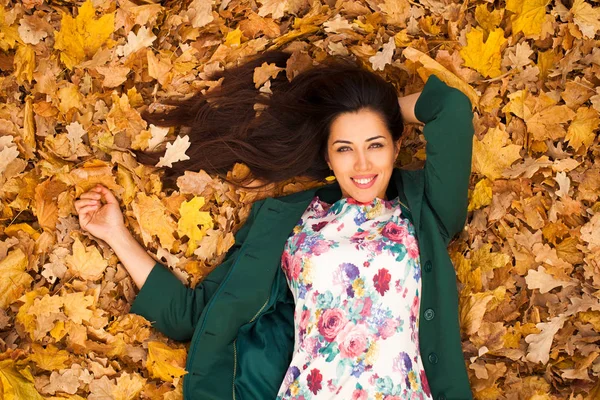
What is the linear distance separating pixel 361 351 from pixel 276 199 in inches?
38.8

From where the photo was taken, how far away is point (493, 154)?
11.9 feet

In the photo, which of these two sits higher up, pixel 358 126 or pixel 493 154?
pixel 358 126

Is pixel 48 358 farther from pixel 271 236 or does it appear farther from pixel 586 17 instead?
pixel 586 17

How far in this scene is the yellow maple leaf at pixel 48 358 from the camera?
11.0ft

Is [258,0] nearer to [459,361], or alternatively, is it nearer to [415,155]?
[415,155]

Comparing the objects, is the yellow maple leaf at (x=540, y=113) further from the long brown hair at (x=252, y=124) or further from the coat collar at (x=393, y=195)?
the long brown hair at (x=252, y=124)

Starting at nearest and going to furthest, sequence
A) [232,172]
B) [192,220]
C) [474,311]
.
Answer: [474,311] → [192,220] → [232,172]

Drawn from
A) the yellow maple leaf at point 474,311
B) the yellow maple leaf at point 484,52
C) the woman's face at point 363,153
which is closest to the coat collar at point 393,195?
the woman's face at point 363,153

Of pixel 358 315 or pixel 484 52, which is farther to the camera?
pixel 484 52

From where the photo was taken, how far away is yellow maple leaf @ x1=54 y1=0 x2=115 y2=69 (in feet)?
12.1

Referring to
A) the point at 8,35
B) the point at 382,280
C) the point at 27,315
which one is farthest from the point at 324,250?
the point at 8,35

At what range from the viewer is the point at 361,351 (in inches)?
124

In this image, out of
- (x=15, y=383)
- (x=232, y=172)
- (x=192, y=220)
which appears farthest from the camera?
(x=232, y=172)

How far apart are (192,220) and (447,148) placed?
1.47 meters
